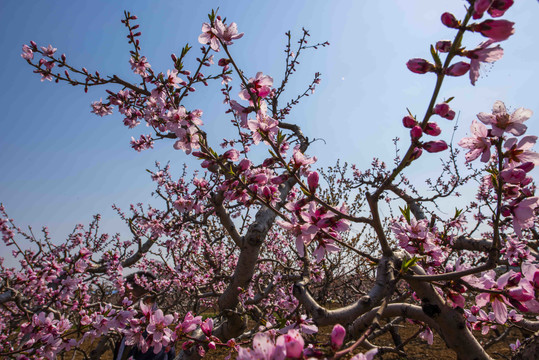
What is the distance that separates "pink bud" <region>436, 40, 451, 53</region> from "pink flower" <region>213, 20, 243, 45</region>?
1293 mm

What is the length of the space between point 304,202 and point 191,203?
223 centimetres

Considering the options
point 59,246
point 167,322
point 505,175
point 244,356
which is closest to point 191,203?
point 167,322

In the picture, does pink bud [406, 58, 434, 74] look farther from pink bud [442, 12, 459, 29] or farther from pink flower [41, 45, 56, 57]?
pink flower [41, 45, 56, 57]

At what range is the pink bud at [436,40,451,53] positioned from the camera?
98 centimetres

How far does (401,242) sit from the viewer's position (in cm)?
165

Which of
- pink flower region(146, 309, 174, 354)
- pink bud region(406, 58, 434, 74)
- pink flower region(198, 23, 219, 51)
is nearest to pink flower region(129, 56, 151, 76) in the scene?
pink flower region(198, 23, 219, 51)

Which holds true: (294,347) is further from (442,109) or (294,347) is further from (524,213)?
(524,213)

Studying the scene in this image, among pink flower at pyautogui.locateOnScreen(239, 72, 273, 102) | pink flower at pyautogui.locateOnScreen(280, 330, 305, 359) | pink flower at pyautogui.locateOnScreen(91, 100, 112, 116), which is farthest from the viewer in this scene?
pink flower at pyautogui.locateOnScreen(91, 100, 112, 116)

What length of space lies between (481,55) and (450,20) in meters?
0.19

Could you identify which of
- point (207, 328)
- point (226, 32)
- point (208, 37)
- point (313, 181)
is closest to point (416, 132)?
point (313, 181)

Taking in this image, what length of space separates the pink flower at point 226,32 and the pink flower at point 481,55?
1.41 metres

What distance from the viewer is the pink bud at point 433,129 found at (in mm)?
1104

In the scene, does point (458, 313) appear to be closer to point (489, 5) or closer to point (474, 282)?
point (474, 282)

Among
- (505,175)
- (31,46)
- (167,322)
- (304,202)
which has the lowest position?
(167,322)
